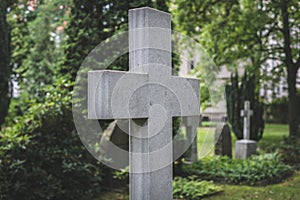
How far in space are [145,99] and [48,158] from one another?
10.6ft

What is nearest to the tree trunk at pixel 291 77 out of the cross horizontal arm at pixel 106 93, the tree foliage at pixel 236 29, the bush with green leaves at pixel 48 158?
the tree foliage at pixel 236 29

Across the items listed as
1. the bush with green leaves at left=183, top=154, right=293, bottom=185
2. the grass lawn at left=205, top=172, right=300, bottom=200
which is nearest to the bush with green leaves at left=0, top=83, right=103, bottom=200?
the grass lawn at left=205, top=172, right=300, bottom=200

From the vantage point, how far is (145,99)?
11.3 ft

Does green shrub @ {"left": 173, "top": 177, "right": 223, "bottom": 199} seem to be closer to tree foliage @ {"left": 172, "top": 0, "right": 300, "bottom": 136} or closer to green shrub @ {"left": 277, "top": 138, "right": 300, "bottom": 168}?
green shrub @ {"left": 277, "top": 138, "right": 300, "bottom": 168}

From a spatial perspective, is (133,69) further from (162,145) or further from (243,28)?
(243,28)

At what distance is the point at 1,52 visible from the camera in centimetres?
938

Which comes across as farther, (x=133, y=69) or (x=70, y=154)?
(x=70, y=154)

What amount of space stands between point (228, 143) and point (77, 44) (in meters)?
5.27

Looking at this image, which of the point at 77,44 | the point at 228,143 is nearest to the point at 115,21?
the point at 77,44

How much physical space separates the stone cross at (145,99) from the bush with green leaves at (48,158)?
2813mm

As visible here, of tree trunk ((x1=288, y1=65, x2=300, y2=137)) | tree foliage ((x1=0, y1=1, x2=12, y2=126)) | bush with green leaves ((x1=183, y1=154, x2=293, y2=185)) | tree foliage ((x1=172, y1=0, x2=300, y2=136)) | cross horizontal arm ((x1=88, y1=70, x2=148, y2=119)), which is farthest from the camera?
tree trunk ((x1=288, y1=65, x2=300, y2=137))

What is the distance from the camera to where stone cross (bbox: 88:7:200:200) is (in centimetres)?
314

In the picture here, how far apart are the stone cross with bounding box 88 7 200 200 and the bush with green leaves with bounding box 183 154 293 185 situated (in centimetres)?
440

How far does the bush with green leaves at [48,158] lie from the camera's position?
5.83 m
